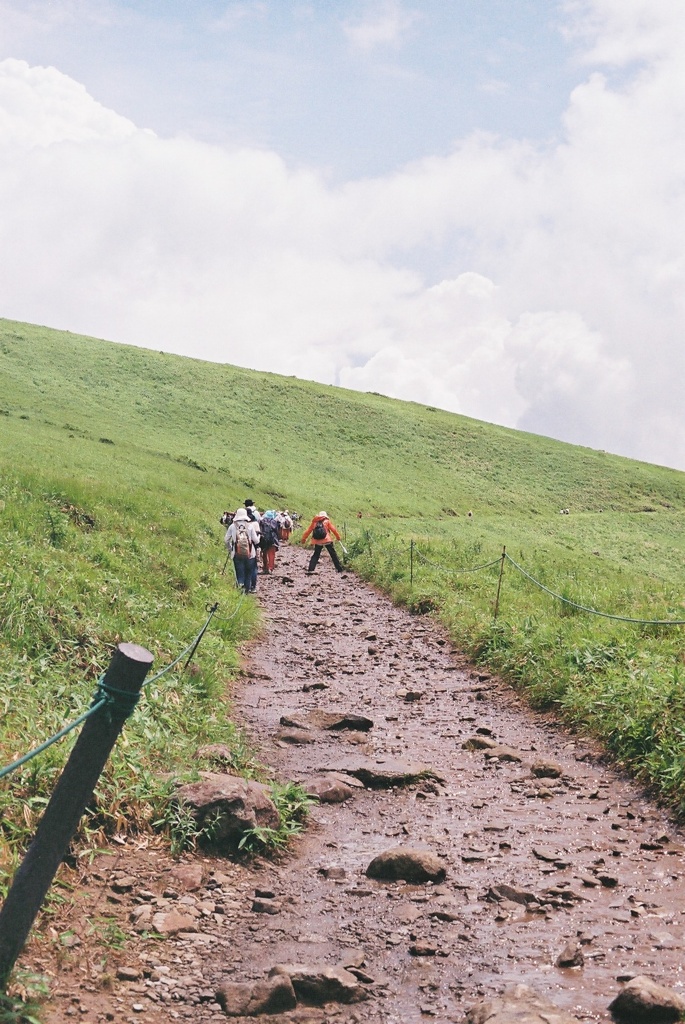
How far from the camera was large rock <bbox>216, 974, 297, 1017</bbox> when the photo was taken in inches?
214

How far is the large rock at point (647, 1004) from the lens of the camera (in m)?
5.23

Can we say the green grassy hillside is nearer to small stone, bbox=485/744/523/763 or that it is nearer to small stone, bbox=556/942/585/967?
small stone, bbox=485/744/523/763

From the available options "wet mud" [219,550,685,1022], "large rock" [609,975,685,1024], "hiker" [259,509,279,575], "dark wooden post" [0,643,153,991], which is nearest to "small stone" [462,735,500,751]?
"wet mud" [219,550,685,1022]

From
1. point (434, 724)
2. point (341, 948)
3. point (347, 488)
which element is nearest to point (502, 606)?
point (434, 724)

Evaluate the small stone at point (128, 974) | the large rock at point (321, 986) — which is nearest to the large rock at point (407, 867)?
the large rock at point (321, 986)

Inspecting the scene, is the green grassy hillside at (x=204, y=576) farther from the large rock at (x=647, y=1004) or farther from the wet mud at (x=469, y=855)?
the large rock at (x=647, y=1004)

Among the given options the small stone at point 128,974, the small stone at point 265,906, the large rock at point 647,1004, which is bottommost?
the small stone at point 128,974

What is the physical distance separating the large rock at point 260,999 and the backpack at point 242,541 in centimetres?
1560

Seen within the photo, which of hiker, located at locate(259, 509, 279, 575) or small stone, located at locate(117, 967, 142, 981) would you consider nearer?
small stone, located at locate(117, 967, 142, 981)

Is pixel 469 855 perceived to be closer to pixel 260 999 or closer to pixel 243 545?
pixel 260 999

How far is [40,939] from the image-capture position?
584cm

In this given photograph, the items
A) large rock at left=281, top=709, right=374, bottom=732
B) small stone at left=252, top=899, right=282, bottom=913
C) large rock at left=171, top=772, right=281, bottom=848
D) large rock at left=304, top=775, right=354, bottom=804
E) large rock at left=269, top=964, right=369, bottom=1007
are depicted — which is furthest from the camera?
large rock at left=281, top=709, right=374, bottom=732

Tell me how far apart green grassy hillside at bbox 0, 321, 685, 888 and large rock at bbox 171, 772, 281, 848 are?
1.04 feet

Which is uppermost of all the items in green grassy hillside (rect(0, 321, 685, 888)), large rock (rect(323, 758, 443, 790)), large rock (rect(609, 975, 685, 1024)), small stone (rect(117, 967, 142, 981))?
green grassy hillside (rect(0, 321, 685, 888))
